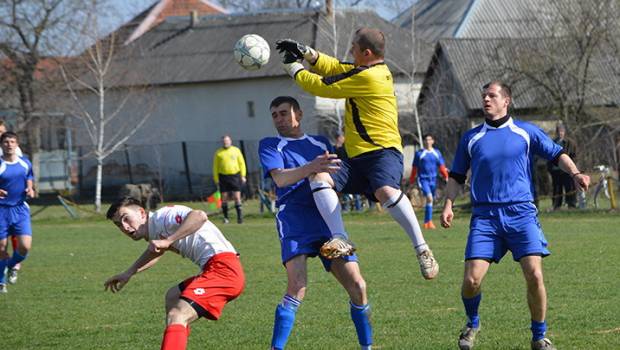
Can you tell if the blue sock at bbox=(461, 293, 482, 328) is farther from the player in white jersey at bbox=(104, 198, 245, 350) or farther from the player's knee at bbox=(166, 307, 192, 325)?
the player's knee at bbox=(166, 307, 192, 325)

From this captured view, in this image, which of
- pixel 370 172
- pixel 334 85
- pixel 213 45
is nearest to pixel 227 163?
pixel 370 172

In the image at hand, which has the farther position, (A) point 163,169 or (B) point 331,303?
(A) point 163,169

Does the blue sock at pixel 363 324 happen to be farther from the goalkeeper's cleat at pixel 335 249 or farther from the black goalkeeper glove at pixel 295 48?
the black goalkeeper glove at pixel 295 48

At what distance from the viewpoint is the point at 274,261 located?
51.3ft

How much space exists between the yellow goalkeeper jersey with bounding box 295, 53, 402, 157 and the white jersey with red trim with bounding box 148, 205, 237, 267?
143cm

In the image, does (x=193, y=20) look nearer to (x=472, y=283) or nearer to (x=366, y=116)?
(x=366, y=116)

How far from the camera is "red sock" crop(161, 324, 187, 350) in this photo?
21.1ft

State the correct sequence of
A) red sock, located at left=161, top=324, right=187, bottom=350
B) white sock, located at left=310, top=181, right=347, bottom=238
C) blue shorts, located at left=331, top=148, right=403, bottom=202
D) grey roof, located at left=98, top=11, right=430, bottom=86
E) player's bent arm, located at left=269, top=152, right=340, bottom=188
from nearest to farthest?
red sock, located at left=161, top=324, right=187, bottom=350, player's bent arm, located at left=269, top=152, right=340, bottom=188, white sock, located at left=310, top=181, right=347, bottom=238, blue shorts, located at left=331, top=148, right=403, bottom=202, grey roof, located at left=98, top=11, right=430, bottom=86

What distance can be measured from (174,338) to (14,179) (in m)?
7.97

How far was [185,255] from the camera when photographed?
7.00 m

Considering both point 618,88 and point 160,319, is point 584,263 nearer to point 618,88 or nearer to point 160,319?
point 160,319

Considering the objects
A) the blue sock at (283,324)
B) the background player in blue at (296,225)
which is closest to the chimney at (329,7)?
the background player in blue at (296,225)

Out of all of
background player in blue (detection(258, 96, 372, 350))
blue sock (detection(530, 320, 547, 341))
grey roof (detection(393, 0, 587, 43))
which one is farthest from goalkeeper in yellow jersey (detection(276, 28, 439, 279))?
grey roof (detection(393, 0, 587, 43))

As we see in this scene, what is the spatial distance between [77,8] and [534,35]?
15.9 m
